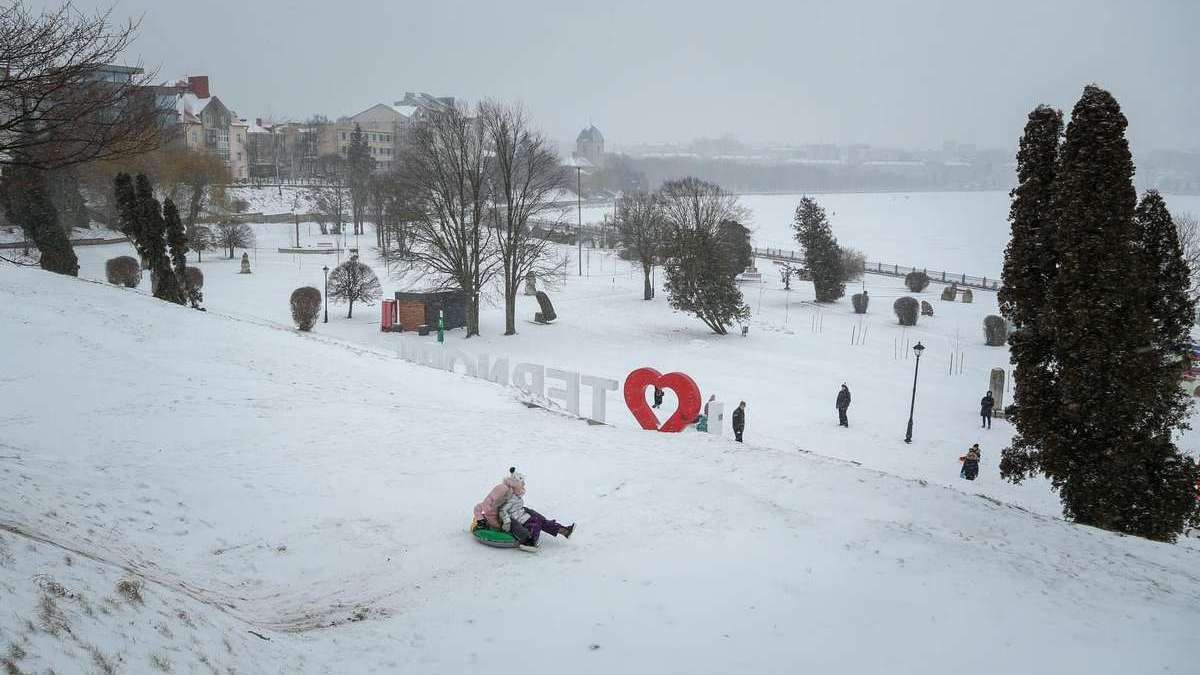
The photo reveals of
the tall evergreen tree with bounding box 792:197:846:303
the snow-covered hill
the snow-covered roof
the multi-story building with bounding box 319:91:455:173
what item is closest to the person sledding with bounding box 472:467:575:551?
the snow-covered hill

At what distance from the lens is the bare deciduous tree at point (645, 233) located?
44625 millimetres

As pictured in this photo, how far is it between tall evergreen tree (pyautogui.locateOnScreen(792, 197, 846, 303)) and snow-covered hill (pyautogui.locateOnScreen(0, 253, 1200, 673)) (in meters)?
→ 32.6

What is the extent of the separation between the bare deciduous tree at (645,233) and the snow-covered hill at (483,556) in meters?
29.3

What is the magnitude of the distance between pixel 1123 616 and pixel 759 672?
4607 mm

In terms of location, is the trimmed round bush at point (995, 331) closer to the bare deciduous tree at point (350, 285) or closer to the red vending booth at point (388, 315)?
the red vending booth at point (388, 315)

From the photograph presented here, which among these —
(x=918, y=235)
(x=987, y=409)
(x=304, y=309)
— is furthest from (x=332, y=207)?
(x=918, y=235)

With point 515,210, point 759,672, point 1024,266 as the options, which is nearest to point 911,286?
point 515,210

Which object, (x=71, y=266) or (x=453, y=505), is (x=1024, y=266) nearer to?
(x=453, y=505)

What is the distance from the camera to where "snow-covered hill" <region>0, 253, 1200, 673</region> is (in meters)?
7.09

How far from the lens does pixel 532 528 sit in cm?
993

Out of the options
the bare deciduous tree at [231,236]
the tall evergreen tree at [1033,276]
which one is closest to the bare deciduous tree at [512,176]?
the tall evergreen tree at [1033,276]

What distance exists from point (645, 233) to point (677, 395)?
3201cm

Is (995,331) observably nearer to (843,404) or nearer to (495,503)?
(843,404)

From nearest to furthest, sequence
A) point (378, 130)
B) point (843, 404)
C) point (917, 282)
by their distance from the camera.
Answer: point (843, 404) < point (917, 282) < point (378, 130)
